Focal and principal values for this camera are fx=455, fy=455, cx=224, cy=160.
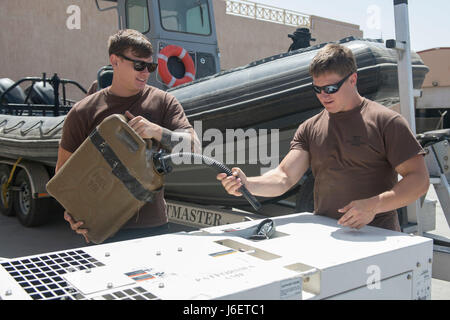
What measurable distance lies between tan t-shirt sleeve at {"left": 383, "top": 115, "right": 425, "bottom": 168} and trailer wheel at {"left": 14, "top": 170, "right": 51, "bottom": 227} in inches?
159

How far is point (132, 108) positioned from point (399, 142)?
1.04 m

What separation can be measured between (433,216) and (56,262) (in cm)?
213

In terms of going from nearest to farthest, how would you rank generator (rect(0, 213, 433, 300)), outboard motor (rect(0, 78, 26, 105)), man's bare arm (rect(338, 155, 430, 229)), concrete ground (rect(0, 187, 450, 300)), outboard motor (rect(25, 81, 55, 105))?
generator (rect(0, 213, 433, 300))
man's bare arm (rect(338, 155, 430, 229))
concrete ground (rect(0, 187, 450, 300))
outboard motor (rect(0, 78, 26, 105))
outboard motor (rect(25, 81, 55, 105))

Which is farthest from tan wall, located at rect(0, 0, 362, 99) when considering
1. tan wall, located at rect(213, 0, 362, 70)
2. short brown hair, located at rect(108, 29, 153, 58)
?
short brown hair, located at rect(108, 29, 153, 58)

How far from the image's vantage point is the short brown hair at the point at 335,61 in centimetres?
163

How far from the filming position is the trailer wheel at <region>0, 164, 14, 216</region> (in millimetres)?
5140

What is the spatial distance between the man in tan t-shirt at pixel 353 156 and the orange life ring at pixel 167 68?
9.84 ft

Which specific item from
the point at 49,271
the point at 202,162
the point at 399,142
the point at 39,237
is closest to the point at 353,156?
the point at 399,142

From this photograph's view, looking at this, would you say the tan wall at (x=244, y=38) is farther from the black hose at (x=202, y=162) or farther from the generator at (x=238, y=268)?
the generator at (x=238, y=268)

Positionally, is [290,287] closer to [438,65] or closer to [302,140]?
[302,140]

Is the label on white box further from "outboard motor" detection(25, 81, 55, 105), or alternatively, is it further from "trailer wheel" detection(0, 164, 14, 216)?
"outboard motor" detection(25, 81, 55, 105)
